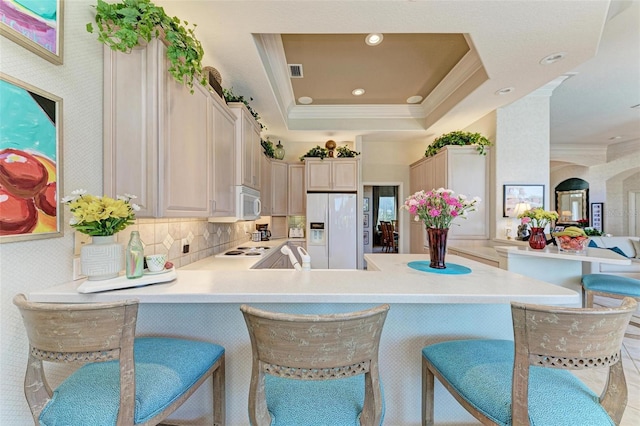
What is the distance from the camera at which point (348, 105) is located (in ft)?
14.7

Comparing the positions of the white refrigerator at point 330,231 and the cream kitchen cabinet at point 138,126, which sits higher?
the cream kitchen cabinet at point 138,126

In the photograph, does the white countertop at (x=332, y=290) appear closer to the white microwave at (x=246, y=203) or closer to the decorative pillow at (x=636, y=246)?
the white microwave at (x=246, y=203)

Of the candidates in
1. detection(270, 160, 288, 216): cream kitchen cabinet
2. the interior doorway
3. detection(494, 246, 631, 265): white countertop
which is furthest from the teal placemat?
the interior doorway

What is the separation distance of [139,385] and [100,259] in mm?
607

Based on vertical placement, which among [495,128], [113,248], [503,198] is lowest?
[113,248]

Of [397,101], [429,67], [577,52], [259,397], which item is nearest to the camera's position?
[259,397]

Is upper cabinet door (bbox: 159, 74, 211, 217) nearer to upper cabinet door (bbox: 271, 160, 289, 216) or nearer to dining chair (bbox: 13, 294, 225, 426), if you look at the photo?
dining chair (bbox: 13, 294, 225, 426)

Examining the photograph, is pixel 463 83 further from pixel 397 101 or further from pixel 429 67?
pixel 397 101

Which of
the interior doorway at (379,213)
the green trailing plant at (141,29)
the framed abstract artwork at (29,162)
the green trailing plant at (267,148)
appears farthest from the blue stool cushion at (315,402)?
the interior doorway at (379,213)

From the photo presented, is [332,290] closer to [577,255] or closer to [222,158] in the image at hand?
[222,158]

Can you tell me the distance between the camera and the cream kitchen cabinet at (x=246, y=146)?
254 centimetres

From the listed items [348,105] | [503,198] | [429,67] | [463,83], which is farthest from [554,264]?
[348,105]

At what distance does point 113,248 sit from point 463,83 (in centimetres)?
400

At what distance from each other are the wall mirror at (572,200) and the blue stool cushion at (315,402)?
10.2m
